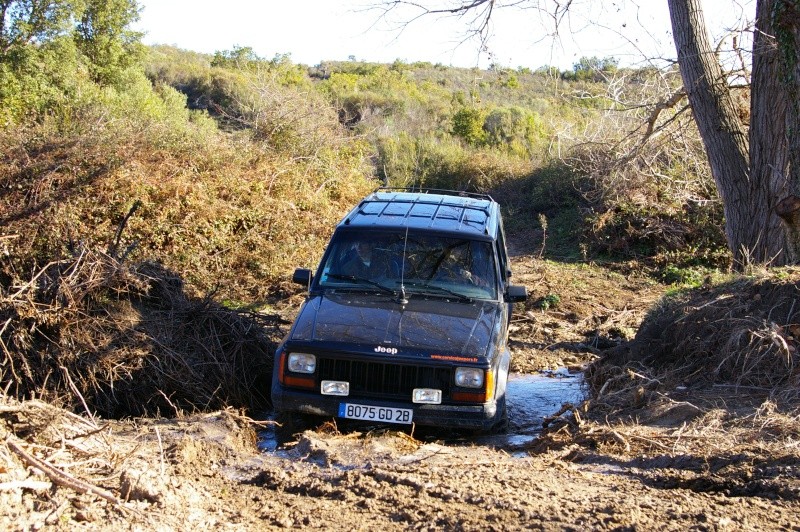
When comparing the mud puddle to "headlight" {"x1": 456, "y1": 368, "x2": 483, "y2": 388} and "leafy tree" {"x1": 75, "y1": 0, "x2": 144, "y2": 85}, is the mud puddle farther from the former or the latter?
"leafy tree" {"x1": 75, "y1": 0, "x2": 144, "y2": 85}

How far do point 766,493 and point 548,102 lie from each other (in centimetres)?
Answer: 3742

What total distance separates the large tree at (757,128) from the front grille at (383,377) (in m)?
6.01

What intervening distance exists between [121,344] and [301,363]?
2072 mm

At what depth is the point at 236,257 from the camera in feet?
45.1

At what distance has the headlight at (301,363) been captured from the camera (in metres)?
6.43

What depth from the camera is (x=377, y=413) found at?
6.34m

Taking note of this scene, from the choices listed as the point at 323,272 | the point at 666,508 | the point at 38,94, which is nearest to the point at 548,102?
the point at 38,94

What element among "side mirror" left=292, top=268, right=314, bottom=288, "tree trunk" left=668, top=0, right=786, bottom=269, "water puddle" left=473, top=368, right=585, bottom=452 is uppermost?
"tree trunk" left=668, top=0, right=786, bottom=269

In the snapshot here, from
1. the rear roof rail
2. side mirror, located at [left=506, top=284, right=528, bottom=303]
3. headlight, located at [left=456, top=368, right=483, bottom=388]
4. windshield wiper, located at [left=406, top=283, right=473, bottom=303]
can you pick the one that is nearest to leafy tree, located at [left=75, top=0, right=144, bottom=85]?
the rear roof rail

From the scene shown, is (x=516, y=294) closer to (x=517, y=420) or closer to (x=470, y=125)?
(x=517, y=420)

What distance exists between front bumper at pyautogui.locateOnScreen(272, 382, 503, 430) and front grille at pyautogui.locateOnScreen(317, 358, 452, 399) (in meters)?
0.08

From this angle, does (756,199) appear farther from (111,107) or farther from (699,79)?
(111,107)

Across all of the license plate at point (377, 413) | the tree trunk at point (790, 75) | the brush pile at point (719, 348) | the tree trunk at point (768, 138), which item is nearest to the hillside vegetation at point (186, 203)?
the license plate at point (377, 413)

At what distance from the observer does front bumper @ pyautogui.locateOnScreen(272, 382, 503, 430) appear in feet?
20.8
